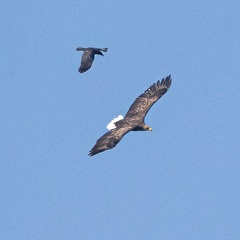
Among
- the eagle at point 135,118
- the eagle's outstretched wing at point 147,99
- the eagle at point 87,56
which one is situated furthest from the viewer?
the eagle's outstretched wing at point 147,99

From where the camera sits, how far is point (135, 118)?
60094 mm

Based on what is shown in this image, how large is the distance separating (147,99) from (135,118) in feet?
8.84

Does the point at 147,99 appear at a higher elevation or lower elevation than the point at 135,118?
higher

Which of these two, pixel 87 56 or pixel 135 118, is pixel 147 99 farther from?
pixel 87 56

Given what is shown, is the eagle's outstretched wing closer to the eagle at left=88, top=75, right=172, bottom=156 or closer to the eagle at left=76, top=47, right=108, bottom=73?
the eagle at left=88, top=75, right=172, bottom=156

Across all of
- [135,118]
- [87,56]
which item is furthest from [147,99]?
[87,56]

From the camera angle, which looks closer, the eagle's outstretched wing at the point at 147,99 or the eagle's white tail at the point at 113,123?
the eagle's white tail at the point at 113,123

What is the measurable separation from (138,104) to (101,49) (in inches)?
151

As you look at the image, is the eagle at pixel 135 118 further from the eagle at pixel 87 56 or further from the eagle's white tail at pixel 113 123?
the eagle at pixel 87 56

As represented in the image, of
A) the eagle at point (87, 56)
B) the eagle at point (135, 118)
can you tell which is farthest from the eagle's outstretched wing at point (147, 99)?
the eagle at point (87, 56)

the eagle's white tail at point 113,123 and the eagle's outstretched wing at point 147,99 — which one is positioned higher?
the eagle's outstretched wing at point 147,99

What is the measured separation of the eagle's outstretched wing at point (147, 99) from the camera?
60.7m

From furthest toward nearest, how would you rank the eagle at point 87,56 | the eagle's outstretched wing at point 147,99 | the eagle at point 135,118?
the eagle's outstretched wing at point 147,99 → the eagle at point 87,56 → the eagle at point 135,118

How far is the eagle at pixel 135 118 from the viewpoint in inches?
2178
